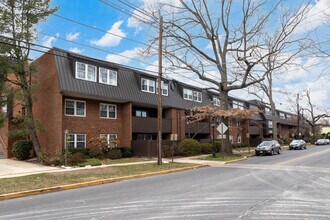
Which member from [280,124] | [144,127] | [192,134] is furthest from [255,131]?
[144,127]

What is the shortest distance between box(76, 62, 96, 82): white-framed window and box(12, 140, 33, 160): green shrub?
654 cm

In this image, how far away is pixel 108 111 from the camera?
28094 mm

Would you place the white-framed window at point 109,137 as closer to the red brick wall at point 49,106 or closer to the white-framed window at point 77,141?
the white-framed window at point 77,141

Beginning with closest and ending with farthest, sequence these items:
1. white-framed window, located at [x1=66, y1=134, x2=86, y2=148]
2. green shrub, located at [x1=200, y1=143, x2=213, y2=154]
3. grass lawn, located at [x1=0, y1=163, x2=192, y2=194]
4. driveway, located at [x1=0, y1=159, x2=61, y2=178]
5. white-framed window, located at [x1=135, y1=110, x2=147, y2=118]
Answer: grass lawn, located at [x1=0, y1=163, x2=192, y2=194] < driveway, located at [x1=0, y1=159, x2=61, y2=178] < white-framed window, located at [x1=66, y1=134, x2=86, y2=148] < white-framed window, located at [x1=135, y1=110, x2=147, y2=118] < green shrub, located at [x1=200, y1=143, x2=213, y2=154]

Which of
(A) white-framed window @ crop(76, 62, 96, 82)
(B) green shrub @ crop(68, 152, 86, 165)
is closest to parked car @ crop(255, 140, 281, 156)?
(A) white-framed window @ crop(76, 62, 96, 82)

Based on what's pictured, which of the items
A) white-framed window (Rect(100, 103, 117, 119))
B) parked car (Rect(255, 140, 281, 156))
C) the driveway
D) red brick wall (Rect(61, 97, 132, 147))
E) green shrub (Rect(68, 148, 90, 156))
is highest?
white-framed window (Rect(100, 103, 117, 119))

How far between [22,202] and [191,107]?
28672 millimetres

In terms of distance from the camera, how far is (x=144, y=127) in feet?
99.6

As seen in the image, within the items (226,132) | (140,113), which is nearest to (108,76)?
(140,113)

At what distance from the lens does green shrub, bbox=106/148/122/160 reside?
25281 millimetres

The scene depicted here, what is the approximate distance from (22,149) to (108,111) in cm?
760

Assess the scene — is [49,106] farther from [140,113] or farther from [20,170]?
[140,113]

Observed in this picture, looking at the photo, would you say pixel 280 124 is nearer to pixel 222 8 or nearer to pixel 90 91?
pixel 222 8

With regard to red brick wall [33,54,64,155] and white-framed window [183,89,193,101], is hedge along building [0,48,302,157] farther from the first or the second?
white-framed window [183,89,193,101]
